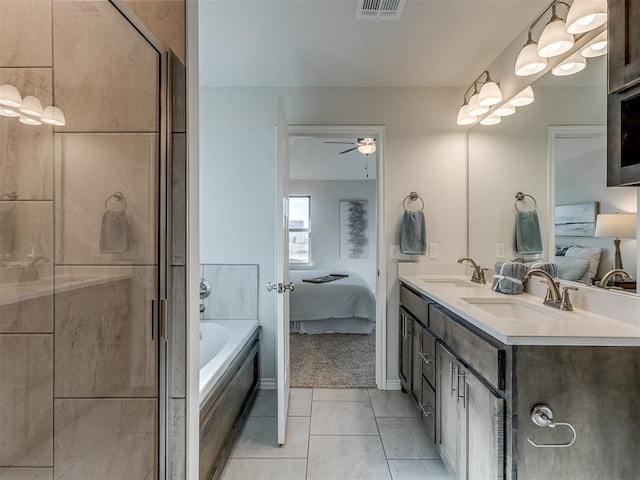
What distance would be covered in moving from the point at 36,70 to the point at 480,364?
1653mm

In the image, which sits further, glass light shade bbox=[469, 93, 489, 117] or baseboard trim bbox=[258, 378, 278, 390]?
baseboard trim bbox=[258, 378, 278, 390]

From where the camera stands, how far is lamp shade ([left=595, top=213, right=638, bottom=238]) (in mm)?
1380

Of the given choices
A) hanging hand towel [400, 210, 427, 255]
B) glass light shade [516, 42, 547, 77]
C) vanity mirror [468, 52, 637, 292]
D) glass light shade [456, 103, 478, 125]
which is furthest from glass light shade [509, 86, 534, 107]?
hanging hand towel [400, 210, 427, 255]

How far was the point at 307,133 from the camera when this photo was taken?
286 centimetres

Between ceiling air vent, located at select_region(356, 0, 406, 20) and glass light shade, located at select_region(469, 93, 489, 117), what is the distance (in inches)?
35.9

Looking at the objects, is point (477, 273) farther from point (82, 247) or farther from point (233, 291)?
point (82, 247)

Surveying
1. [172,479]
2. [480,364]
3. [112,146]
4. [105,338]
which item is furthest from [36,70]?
[480,364]

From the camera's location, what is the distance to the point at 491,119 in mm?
2570

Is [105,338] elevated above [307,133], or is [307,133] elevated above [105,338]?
[307,133]

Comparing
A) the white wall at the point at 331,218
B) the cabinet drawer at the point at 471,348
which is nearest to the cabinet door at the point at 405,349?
the cabinet drawer at the point at 471,348

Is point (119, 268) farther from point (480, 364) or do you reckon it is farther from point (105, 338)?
point (480, 364)

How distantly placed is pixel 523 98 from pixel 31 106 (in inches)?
96.7

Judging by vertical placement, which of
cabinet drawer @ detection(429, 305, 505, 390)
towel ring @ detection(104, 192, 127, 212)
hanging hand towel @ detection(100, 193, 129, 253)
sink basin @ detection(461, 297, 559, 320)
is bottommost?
cabinet drawer @ detection(429, 305, 505, 390)

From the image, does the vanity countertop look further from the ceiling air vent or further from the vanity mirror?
the ceiling air vent
